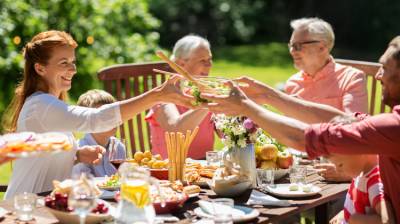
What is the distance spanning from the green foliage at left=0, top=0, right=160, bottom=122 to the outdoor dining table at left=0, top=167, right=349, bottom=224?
18.4 feet

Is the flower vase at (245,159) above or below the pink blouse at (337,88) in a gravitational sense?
below

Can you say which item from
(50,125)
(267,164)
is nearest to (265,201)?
(267,164)

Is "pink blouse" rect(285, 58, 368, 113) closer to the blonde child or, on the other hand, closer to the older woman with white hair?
the older woman with white hair

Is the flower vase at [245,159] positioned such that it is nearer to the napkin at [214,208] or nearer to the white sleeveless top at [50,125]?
the napkin at [214,208]

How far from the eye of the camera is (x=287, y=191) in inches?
163

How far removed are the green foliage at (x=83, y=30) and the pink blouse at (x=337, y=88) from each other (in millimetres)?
4358

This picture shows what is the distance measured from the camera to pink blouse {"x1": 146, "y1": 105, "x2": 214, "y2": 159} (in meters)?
5.73

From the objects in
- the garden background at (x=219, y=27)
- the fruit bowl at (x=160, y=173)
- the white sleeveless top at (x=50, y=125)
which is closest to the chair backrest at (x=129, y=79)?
the white sleeveless top at (x=50, y=125)

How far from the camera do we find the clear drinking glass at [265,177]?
4281 millimetres

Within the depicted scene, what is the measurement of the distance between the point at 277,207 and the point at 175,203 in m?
0.56

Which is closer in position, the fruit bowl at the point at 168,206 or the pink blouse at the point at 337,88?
the fruit bowl at the point at 168,206

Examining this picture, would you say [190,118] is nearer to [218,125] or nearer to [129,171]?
[218,125]

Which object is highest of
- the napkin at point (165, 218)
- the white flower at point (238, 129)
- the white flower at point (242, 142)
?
the white flower at point (238, 129)

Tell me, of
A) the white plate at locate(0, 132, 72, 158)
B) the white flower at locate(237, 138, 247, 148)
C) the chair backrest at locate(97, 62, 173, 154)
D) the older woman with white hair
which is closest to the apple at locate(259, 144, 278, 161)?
the white flower at locate(237, 138, 247, 148)
